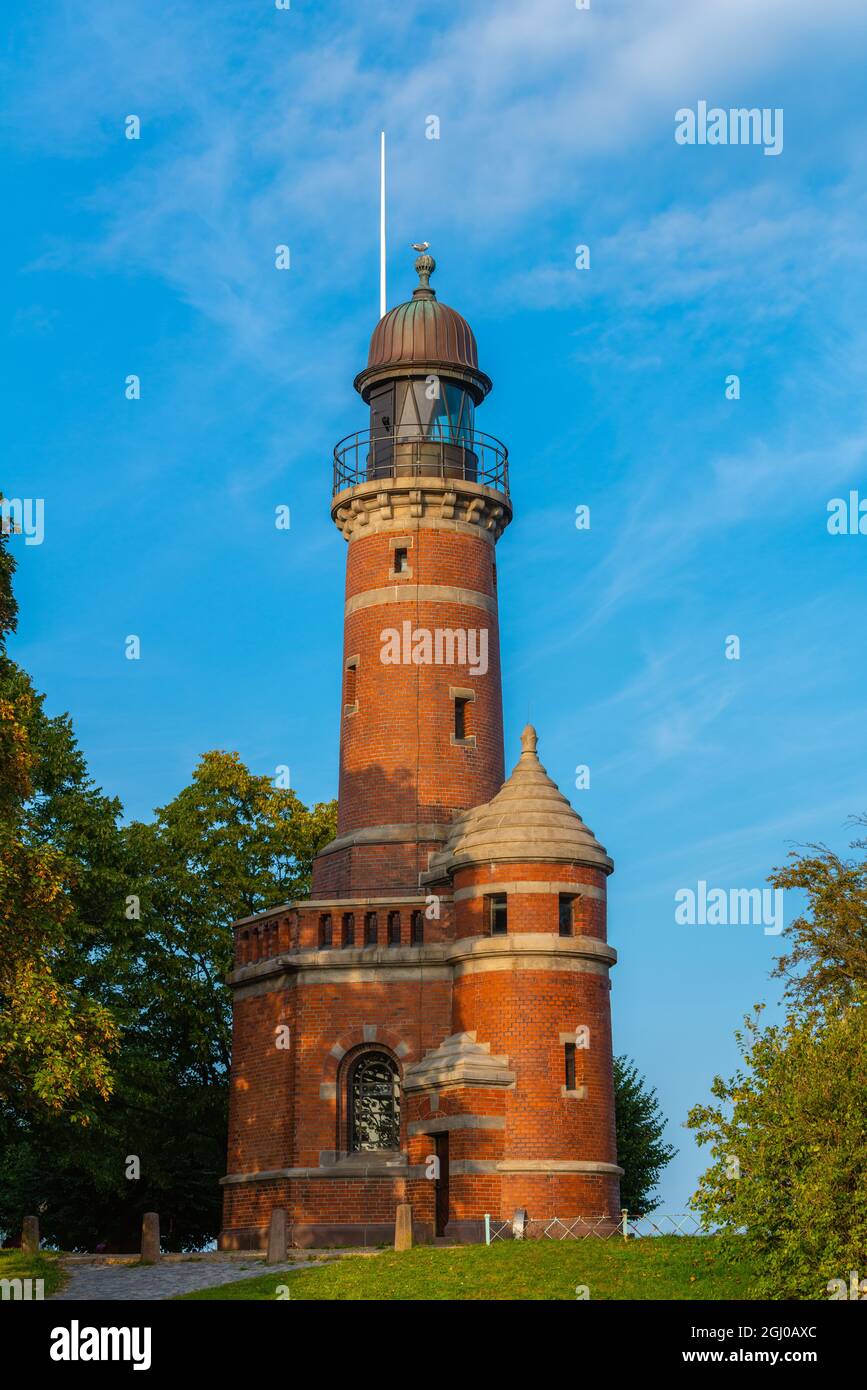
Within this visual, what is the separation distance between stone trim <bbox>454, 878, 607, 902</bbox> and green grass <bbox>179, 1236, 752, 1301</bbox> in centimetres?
828

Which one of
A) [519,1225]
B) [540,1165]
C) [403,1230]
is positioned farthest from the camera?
[540,1165]

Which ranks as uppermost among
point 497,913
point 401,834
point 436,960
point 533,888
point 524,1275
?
point 401,834

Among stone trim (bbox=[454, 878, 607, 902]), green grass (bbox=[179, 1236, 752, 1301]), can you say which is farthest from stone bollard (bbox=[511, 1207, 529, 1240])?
Result: stone trim (bbox=[454, 878, 607, 902])

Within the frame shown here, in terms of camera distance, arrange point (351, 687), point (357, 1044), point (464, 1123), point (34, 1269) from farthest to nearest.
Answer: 1. point (351, 687)
2. point (357, 1044)
3. point (464, 1123)
4. point (34, 1269)

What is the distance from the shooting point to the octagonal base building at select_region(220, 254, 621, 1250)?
3703 cm

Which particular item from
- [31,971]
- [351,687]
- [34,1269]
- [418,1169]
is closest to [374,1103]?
[418,1169]

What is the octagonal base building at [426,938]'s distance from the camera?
37.0m

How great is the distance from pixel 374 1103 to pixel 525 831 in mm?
6918

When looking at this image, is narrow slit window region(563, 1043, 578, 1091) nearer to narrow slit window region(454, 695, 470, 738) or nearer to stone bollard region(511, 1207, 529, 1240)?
stone bollard region(511, 1207, 529, 1240)

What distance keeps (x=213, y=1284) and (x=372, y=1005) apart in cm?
962

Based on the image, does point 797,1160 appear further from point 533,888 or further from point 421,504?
point 421,504

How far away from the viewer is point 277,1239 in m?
34.4

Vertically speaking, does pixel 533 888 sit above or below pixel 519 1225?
above

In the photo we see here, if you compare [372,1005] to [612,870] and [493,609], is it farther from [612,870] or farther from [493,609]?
[493,609]
